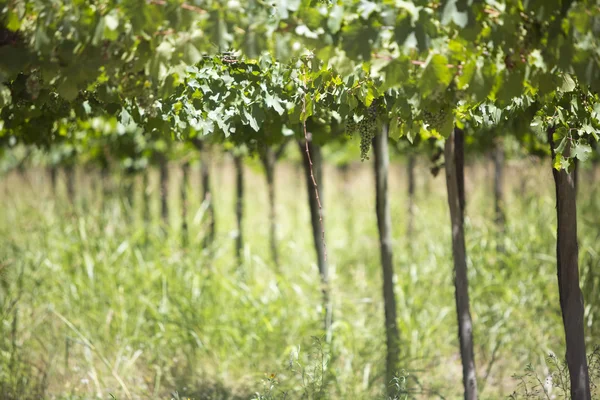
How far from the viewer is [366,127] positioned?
259 cm

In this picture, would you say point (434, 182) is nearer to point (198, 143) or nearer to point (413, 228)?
point (413, 228)

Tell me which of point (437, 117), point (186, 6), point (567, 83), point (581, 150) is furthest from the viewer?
point (581, 150)

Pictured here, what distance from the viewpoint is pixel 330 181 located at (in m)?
16.4

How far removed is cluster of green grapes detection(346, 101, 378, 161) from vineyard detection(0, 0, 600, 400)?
0.01 metres

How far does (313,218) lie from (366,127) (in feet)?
6.40

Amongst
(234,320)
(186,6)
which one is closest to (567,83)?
(186,6)

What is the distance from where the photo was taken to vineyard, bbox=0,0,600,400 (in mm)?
1920

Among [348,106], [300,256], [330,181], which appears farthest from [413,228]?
[330,181]

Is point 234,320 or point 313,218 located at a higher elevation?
point 313,218

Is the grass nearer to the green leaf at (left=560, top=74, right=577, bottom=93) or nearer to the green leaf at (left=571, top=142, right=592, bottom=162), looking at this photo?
the green leaf at (left=571, top=142, right=592, bottom=162)

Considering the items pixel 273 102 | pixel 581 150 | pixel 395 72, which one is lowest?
pixel 581 150

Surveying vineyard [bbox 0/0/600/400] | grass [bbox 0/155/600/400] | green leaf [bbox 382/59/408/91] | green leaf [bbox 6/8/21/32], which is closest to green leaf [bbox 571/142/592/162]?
vineyard [bbox 0/0/600/400]

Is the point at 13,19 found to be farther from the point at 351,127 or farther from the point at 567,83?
the point at 567,83

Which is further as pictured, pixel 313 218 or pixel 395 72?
pixel 313 218
